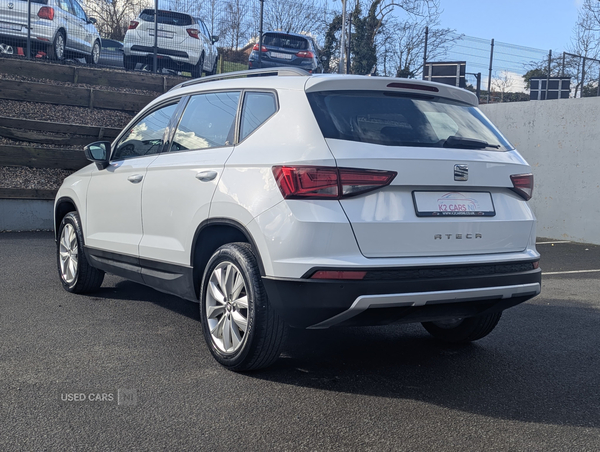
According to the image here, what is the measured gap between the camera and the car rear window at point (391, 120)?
3668 mm

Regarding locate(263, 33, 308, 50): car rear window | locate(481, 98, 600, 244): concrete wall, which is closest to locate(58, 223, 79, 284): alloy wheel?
locate(481, 98, 600, 244): concrete wall

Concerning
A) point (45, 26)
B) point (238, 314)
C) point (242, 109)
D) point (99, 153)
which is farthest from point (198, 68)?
point (238, 314)

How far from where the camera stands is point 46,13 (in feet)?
49.2

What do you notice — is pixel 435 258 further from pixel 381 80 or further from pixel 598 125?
pixel 598 125

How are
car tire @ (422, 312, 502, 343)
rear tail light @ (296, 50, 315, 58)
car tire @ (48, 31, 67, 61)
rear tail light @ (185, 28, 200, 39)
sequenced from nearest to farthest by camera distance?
car tire @ (422, 312, 502, 343), car tire @ (48, 31, 67, 61), rear tail light @ (185, 28, 200, 39), rear tail light @ (296, 50, 315, 58)

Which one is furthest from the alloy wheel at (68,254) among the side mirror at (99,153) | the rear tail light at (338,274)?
the rear tail light at (338,274)

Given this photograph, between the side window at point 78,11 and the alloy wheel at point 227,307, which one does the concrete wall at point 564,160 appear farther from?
the side window at point 78,11

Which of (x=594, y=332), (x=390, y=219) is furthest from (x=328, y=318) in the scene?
(x=594, y=332)

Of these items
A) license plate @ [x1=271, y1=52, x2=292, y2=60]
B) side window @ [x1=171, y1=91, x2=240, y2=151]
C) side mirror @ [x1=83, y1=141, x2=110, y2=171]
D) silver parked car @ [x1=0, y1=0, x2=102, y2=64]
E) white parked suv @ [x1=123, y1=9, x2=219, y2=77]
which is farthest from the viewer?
license plate @ [x1=271, y1=52, x2=292, y2=60]

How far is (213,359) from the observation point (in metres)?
4.25

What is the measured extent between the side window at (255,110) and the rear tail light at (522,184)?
153 centimetres

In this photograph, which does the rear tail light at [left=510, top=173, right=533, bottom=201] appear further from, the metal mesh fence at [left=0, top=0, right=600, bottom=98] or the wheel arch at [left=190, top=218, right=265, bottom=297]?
the metal mesh fence at [left=0, top=0, right=600, bottom=98]

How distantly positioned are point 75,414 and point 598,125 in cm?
1097

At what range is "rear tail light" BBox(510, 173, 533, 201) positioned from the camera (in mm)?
3979
